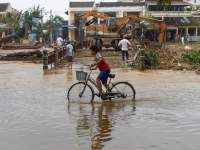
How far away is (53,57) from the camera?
2870 cm

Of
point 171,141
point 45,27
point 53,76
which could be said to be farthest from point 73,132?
point 45,27

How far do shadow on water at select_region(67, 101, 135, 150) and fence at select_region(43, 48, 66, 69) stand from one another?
11.5 metres

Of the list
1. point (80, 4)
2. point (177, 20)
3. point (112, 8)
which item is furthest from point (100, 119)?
point (80, 4)

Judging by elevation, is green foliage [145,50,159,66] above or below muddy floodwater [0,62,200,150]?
above

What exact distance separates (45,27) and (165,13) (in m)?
24.9

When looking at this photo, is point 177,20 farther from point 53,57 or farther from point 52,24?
point 53,57

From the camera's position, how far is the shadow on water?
10.2m

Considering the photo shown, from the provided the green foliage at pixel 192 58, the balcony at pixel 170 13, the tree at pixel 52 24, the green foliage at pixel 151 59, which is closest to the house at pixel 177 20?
the balcony at pixel 170 13

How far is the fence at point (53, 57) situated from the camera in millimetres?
→ 26328

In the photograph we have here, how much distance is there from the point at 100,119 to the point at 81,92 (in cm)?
270

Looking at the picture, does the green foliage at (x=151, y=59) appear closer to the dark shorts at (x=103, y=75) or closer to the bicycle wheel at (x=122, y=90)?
the bicycle wheel at (x=122, y=90)

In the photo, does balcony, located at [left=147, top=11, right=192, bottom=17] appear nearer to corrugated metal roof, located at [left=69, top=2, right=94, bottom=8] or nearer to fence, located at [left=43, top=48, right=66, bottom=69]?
corrugated metal roof, located at [left=69, top=2, right=94, bottom=8]

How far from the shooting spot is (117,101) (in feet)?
50.8

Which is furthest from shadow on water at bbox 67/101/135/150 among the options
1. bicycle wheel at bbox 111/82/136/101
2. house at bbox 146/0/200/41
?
house at bbox 146/0/200/41
